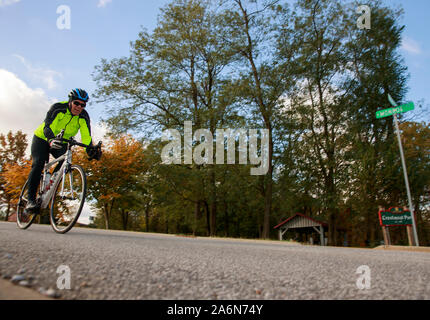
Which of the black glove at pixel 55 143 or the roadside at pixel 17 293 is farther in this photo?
the black glove at pixel 55 143

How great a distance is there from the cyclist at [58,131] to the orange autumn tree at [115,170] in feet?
45.3

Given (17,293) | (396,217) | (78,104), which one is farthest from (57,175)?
(396,217)

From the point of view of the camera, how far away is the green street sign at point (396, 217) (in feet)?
37.9

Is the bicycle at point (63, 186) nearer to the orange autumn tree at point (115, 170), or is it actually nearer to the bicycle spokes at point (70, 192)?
the bicycle spokes at point (70, 192)

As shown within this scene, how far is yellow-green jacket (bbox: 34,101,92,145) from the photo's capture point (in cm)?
491

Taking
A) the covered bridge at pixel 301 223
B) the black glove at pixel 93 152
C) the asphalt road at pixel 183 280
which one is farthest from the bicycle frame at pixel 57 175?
the covered bridge at pixel 301 223

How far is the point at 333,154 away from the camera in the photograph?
17.8 m

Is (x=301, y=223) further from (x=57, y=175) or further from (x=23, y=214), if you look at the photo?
(x=57, y=175)

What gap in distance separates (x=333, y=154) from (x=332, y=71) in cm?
552

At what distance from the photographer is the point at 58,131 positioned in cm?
509

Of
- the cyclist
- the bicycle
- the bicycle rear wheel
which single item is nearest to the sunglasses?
the cyclist

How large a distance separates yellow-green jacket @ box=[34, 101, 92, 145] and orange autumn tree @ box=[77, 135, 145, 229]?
547 inches

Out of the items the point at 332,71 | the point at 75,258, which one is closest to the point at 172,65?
the point at 332,71

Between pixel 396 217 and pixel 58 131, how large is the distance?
12.4 m
